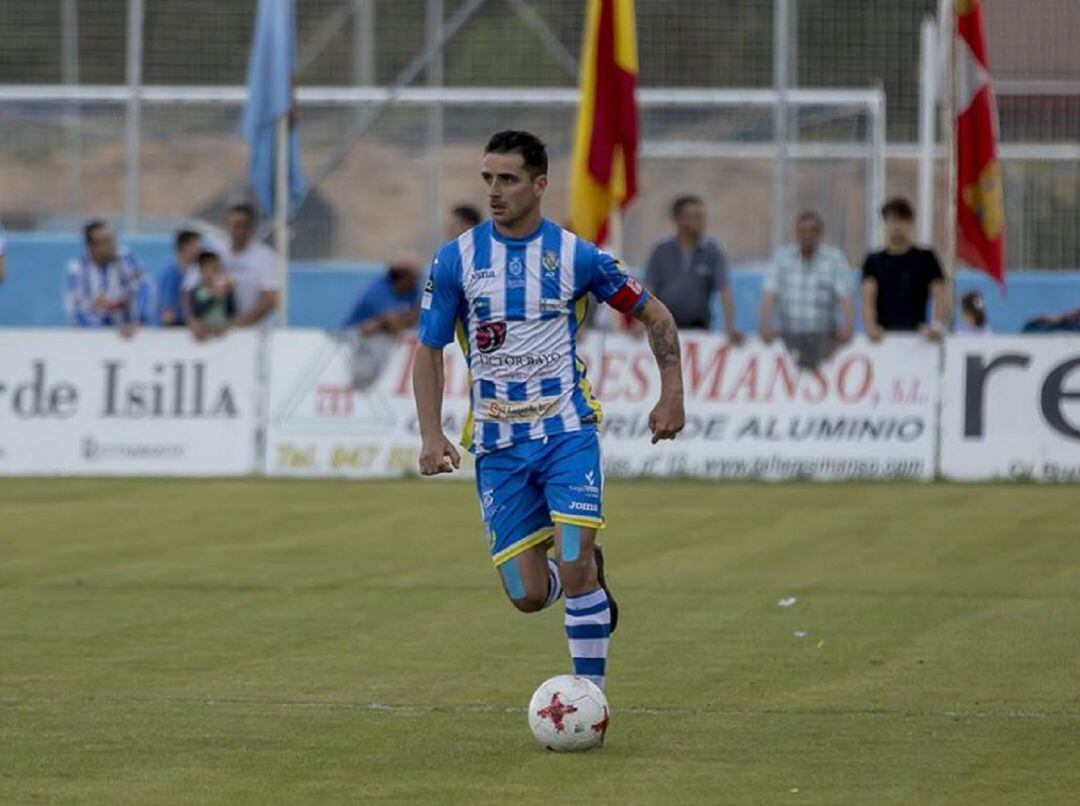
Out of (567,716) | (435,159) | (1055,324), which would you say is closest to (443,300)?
(567,716)

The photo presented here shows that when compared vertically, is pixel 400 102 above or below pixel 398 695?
above

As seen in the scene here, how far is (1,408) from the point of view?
21391 mm

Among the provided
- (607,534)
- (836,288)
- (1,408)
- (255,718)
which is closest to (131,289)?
(1,408)

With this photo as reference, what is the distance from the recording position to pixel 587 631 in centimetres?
889

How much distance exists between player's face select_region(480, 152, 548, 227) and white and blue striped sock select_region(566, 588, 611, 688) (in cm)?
138

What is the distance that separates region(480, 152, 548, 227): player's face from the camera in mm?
8828

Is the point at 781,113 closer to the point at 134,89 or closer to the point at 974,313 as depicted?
the point at 974,313

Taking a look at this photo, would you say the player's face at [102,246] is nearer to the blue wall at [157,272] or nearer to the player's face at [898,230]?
the player's face at [898,230]

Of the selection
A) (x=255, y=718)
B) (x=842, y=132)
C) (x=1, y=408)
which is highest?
(x=842, y=132)

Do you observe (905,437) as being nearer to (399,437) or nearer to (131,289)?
(399,437)

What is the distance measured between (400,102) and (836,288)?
38.3 feet

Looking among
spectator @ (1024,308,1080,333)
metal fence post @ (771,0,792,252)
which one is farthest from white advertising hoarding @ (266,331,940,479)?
metal fence post @ (771,0,792,252)

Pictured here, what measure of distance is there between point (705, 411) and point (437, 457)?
12.5 meters

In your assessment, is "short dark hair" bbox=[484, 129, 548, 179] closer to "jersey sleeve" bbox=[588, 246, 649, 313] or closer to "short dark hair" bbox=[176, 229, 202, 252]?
"jersey sleeve" bbox=[588, 246, 649, 313]
